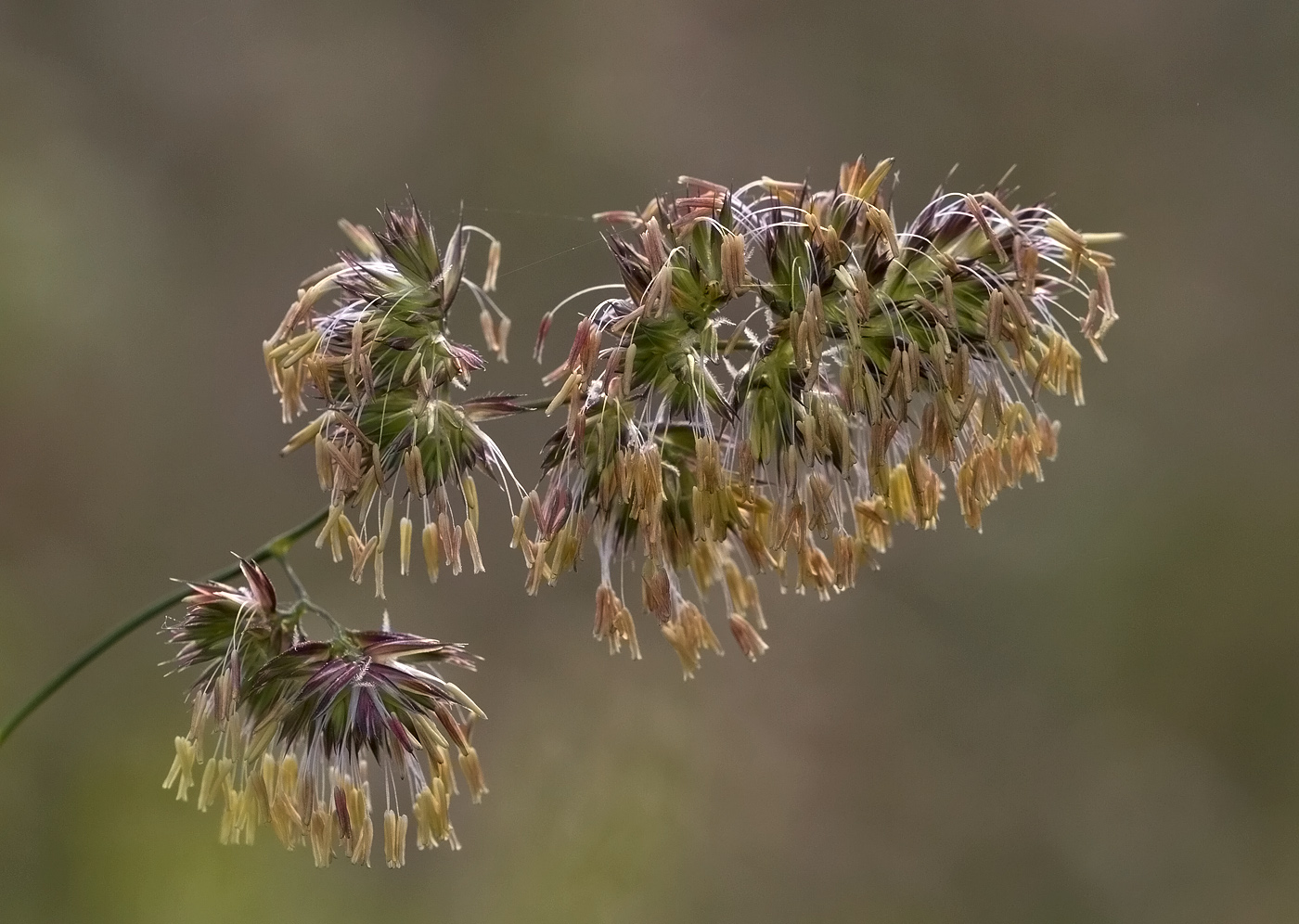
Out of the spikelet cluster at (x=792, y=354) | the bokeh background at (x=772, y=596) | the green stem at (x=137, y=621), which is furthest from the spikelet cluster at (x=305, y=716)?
the bokeh background at (x=772, y=596)

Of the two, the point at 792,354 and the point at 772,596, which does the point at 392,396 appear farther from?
the point at 772,596

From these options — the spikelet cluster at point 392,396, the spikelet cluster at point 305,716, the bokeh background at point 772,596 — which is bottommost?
the spikelet cluster at point 305,716

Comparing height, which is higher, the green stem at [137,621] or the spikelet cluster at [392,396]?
the spikelet cluster at [392,396]

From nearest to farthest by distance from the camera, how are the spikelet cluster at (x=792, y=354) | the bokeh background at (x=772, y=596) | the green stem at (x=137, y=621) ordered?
the spikelet cluster at (x=792, y=354), the green stem at (x=137, y=621), the bokeh background at (x=772, y=596)

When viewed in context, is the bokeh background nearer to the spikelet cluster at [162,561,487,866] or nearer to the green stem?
the green stem

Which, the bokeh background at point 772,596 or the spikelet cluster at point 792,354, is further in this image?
the bokeh background at point 772,596

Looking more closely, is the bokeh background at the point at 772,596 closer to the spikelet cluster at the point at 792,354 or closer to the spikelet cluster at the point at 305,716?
the spikelet cluster at the point at 305,716

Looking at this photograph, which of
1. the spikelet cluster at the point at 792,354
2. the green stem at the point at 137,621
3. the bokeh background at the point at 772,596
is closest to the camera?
the spikelet cluster at the point at 792,354

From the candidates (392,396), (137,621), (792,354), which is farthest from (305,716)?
(792,354)
